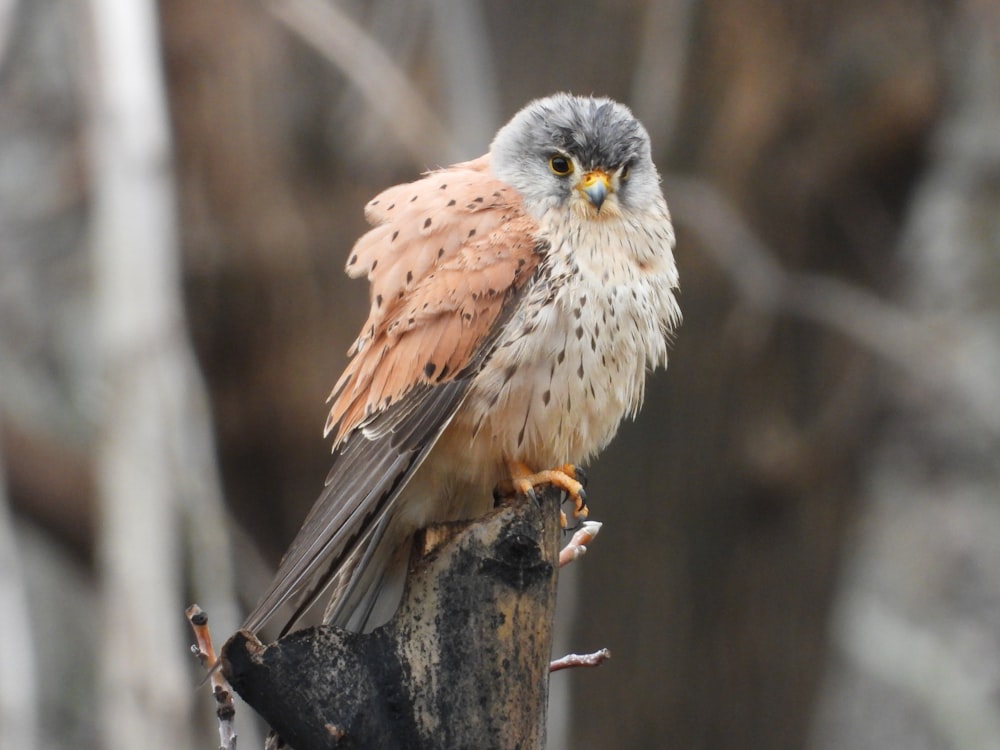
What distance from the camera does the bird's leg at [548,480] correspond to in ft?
8.52

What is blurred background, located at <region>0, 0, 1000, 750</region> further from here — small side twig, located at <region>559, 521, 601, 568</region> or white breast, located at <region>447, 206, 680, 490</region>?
small side twig, located at <region>559, 521, 601, 568</region>

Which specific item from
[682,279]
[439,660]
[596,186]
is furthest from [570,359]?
[682,279]

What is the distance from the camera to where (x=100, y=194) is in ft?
11.7

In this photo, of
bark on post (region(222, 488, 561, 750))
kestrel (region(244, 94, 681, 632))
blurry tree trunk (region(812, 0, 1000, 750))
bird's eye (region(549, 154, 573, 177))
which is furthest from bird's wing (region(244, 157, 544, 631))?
blurry tree trunk (region(812, 0, 1000, 750))

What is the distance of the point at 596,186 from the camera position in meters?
2.85

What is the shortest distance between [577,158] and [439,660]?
1.43 metres

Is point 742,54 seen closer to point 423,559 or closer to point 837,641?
point 837,641

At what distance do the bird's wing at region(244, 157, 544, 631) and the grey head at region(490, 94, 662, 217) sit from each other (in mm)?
95

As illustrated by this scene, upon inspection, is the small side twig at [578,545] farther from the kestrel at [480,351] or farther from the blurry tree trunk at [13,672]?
the blurry tree trunk at [13,672]

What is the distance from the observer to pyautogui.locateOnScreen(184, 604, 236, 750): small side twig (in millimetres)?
1663

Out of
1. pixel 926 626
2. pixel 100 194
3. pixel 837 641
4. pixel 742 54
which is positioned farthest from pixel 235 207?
pixel 926 626

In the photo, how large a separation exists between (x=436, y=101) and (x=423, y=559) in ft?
9.93

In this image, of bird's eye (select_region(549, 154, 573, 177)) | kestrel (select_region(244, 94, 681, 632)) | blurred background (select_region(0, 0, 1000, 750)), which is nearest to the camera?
kestrel (select_region(244, 94, 681, 632))

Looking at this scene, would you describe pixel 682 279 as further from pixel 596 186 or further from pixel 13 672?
pixel 13 672
